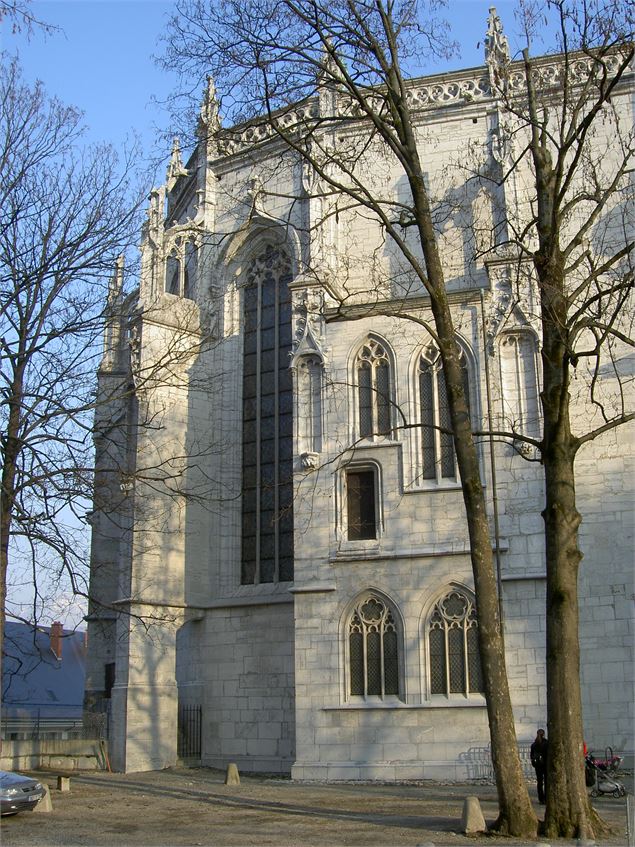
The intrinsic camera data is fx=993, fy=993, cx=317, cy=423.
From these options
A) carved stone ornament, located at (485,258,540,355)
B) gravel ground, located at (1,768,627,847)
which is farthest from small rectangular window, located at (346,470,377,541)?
gravel ground, located at (1,768,627,847)

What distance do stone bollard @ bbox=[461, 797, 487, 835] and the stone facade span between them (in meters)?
6.23

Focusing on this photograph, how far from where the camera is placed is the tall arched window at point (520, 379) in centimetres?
2075

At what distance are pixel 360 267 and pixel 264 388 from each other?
13.1 feet

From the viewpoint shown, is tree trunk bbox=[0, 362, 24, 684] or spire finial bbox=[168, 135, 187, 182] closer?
tree trunk bbox=[0, 362, 24, 684]

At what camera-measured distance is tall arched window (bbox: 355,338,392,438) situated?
22.0 meters

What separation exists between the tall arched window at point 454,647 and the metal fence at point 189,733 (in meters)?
6.83

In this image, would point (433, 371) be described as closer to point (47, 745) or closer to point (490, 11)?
point (490, 11)

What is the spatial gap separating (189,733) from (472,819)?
1348 cm

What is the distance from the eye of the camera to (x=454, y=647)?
66.0 ft

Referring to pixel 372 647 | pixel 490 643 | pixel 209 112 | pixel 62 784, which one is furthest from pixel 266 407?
pixel 490 643

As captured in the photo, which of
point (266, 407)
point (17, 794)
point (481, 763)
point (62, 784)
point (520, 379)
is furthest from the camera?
point (266, 407)

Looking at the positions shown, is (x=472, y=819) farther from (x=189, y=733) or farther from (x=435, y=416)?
(x=189, y=733)

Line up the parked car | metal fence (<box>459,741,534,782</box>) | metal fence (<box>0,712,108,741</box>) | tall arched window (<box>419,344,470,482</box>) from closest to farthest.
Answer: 1. the parked car
2. metal fence (<box>459,741,534,782</box>)
3. tall arched window (<box>419,344,470,482</box>)
4. metal fence (<box>0,712,108,741</box>)

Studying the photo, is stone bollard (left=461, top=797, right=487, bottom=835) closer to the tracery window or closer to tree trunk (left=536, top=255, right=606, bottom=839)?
tree trunk (left=536, top=255, right=606, bottom=839)
